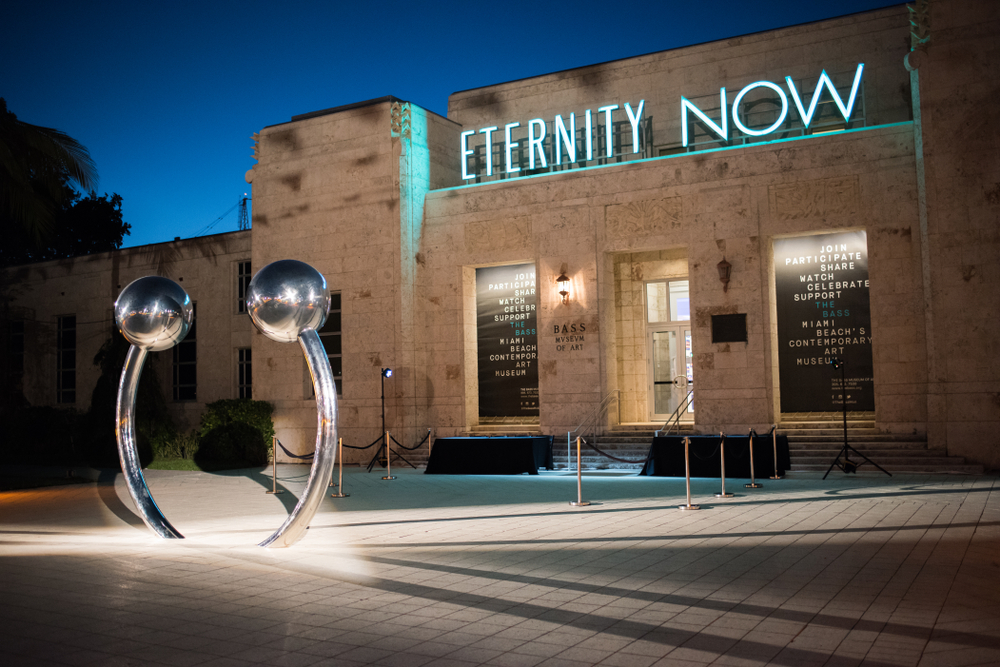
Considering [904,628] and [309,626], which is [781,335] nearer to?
[904,628]

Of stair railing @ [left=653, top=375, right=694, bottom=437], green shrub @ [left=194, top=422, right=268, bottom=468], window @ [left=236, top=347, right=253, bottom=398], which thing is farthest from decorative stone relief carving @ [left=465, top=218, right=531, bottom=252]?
window @ [left=236, top=347, right=253, bottom=398]

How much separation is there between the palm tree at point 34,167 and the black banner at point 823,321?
1662 centimetres

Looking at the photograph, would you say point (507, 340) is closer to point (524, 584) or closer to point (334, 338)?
point (334, 338)

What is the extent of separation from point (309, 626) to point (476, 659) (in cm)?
155

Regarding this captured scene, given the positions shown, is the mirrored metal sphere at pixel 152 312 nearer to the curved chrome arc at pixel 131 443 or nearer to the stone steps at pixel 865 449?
the curved chrome arc at pixel 131 443

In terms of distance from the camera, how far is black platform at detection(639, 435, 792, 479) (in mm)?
16422

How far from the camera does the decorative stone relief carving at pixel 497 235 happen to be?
22000mm

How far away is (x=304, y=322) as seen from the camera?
8.64 meters

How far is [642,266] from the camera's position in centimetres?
2225

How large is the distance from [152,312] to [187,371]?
19.8 meters

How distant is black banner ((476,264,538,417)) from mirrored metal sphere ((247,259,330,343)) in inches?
564

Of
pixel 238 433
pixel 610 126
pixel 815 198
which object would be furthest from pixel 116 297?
pixel 815 198

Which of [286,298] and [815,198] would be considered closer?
[286,298]

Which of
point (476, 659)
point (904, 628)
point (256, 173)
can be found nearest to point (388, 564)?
point (476, 659)
